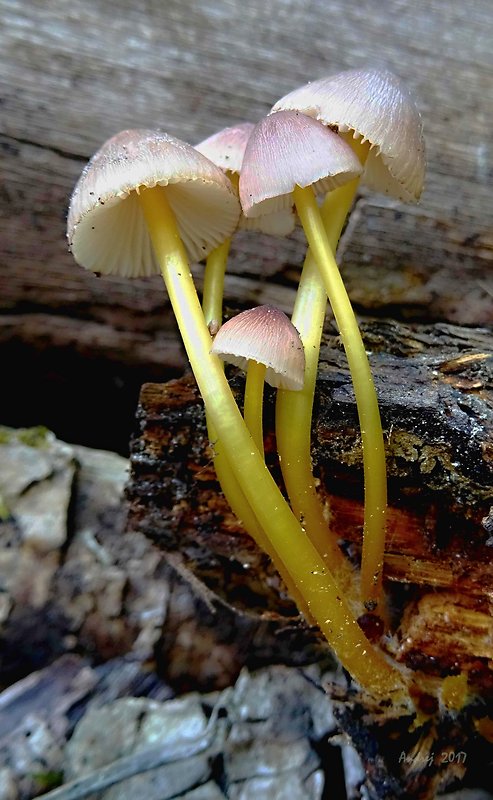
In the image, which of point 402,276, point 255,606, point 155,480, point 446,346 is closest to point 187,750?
point 255,606

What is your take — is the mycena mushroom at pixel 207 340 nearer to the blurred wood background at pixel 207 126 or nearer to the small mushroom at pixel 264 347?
the small mushroom at pixel 264 347

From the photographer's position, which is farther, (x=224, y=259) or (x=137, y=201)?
(x=224, y=259)

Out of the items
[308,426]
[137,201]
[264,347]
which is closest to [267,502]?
[308,426]

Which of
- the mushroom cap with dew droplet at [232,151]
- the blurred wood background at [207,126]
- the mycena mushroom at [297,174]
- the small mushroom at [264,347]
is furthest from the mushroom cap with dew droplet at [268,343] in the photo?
the blurred wood background at [207,126]

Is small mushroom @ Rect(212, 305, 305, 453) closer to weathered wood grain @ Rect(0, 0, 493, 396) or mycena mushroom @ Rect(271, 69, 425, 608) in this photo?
mycena mushroom @ Rect(271, 69, 425, 608)

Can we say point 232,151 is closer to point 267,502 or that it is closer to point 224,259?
point 224,259

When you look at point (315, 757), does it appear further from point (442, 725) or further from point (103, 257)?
point (103, 257)

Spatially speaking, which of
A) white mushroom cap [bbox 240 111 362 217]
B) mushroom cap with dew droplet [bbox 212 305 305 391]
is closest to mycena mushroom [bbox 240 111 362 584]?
white mushroom cap [bbox 240 111 362 217]
